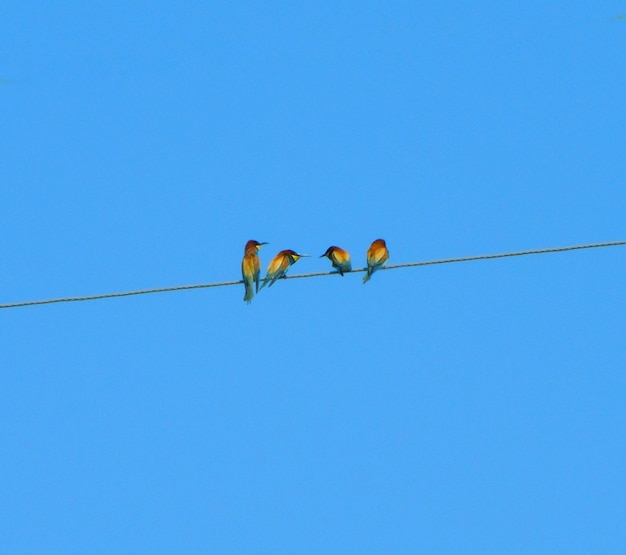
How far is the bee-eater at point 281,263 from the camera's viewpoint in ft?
37.8

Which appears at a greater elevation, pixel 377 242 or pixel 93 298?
pixel 377 242

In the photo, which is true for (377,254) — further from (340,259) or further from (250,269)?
(250,269)

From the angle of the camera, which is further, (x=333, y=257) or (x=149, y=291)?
(x=333, y=257)

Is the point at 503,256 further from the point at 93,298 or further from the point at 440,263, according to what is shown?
the point at 93,298

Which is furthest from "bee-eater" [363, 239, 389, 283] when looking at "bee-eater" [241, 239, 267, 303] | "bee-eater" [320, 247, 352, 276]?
"bee-eater" [241, 239, 267, 303]

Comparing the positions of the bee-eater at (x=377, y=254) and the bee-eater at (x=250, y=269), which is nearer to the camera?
the bee-eater at (x=250, y=269)

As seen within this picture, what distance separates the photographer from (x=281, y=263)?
11.6m

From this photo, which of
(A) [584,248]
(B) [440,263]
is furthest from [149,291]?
(A) [584,248]

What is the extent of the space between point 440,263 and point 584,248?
73cm

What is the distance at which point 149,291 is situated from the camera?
7738 mm

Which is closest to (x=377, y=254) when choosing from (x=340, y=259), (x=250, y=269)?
(x=340, y=259)

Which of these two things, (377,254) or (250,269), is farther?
(377,254)

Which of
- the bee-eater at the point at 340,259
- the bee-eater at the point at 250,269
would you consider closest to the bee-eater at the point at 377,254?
the bee-eater at the point at 340,259

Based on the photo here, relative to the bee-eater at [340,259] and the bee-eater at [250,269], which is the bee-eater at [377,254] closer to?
the bee-eater at [340,259]
